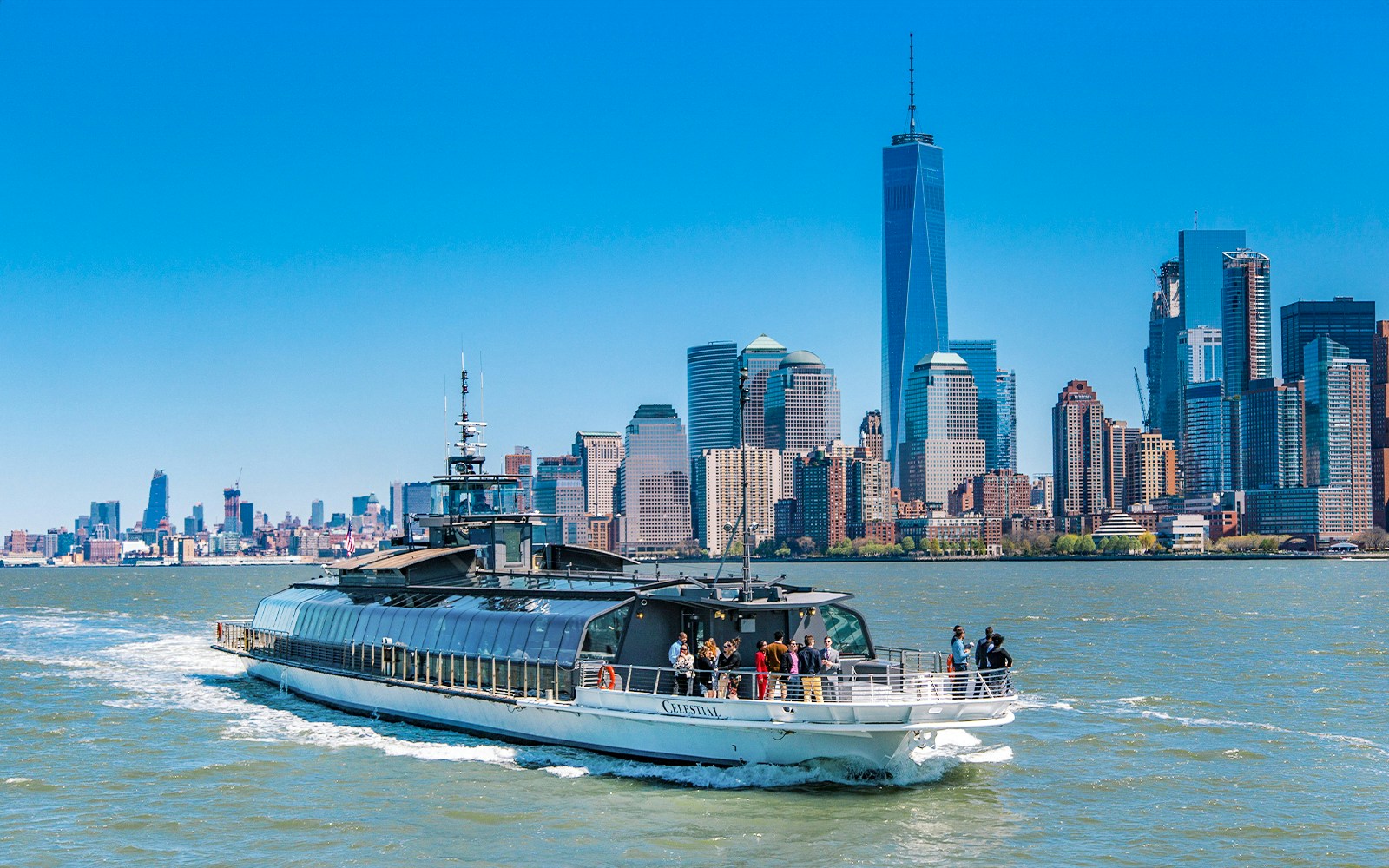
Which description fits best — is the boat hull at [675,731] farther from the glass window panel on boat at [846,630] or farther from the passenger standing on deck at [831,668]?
the glass window panel on boat at [846,630]

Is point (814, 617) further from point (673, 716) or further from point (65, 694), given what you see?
point (65, 694)

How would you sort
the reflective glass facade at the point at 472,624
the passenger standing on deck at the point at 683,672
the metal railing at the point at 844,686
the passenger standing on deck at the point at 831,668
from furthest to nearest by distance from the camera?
the reflective glass facade at the point at 472,624 < the passenger standing on deck at the point at 683,672 < the passenger standing on deck at the point at 831,668 < the metal railing at the point at 844,686

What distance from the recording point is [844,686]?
100.0 ft

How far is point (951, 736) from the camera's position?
3728 cm

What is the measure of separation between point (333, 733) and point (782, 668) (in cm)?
1455

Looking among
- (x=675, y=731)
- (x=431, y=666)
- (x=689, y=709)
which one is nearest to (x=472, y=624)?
(x=431, y=666)

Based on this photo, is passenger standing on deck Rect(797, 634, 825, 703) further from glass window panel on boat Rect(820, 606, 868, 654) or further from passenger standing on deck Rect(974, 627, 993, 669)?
glass window panel on boat Rect(820, 606, 868, 654)

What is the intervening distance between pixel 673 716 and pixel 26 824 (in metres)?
13.4

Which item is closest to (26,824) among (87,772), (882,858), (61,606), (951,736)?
(87,772)

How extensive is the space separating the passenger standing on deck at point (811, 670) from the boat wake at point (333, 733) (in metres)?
1.48

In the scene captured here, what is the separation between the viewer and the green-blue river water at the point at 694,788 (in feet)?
90.1

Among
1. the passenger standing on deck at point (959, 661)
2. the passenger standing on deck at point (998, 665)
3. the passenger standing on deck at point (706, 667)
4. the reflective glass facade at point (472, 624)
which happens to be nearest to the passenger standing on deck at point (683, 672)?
the passenger standing on deck at point (706, 667)

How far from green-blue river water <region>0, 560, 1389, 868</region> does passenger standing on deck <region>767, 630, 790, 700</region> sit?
66.5 inches

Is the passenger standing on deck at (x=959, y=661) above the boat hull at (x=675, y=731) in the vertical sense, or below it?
above
